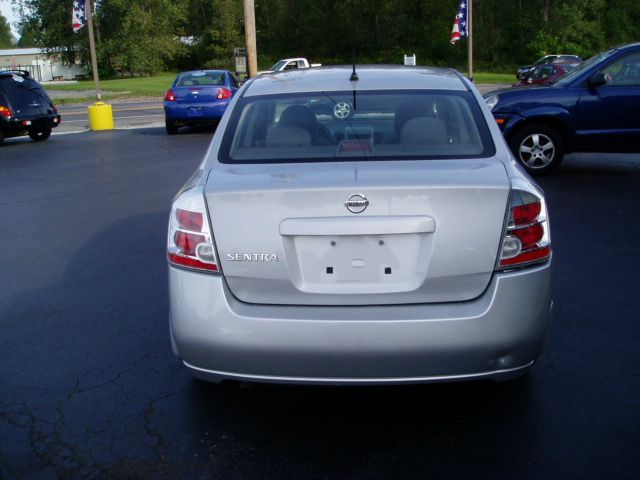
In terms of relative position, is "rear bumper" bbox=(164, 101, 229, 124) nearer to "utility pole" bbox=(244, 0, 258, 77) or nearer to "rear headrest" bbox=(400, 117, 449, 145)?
"utility pole" bbox=(244, 0, 258, 77)

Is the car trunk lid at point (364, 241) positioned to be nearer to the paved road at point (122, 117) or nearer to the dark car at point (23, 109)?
the dark car at point (23, 109)

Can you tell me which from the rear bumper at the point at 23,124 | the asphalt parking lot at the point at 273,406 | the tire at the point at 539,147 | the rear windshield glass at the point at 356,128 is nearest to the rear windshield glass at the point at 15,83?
the rear bumper at the point at 23,124

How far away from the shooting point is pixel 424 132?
3.97m

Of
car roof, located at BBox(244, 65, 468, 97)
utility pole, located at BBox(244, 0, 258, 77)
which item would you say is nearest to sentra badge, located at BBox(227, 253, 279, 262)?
car roof, located at BBox(244, 65, 468, 97)

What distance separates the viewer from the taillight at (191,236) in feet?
11.0

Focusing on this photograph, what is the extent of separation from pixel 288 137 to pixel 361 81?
647 mm

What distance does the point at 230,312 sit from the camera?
329cm

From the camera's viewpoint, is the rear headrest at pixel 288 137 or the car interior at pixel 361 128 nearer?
the car interior at pixel 361 128

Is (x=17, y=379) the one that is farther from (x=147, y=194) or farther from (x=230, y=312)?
(x=147, y=194)

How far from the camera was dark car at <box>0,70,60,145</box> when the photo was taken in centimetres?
1789

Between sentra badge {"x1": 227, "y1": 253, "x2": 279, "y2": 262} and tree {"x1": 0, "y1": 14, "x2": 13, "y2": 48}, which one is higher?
tree {"x1": 0, "y1": 14, "x2": 13, "y2": 48}

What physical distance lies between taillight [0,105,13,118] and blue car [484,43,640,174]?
11952 millimetres

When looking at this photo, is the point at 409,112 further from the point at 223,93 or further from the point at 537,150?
the point at 223,93

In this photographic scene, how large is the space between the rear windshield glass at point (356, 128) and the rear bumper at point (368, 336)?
814 mm
